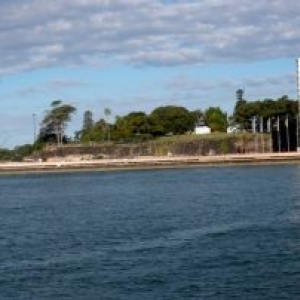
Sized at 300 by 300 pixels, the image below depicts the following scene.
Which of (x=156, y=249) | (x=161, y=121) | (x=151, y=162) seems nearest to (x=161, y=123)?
(x=161, y=121)

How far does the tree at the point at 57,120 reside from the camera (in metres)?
192

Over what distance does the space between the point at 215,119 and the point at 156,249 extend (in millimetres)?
157923

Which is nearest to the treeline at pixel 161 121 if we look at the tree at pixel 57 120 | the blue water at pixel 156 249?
the tree at pixel 57 120

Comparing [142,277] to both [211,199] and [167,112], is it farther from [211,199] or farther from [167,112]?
[167,112]

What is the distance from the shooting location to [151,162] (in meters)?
149

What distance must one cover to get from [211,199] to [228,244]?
26179 mm

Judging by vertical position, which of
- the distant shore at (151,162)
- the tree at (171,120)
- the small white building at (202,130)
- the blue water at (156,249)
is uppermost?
the tree at (171,120)

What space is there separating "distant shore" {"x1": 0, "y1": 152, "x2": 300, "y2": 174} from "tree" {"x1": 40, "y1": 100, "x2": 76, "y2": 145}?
862 inches

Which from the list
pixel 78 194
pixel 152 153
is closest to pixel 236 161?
pixel 152 153

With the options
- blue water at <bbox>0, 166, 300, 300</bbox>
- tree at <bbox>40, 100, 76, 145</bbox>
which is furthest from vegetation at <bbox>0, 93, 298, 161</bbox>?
blue water at <bbox>0, 166, 300, 300</bbox>

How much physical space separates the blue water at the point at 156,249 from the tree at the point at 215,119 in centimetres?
12482

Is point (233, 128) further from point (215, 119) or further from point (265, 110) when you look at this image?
point (265, 110)

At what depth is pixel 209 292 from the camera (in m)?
26.4

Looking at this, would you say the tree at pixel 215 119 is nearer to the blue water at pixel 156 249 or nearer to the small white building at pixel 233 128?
the small white building at pixel 233 128
